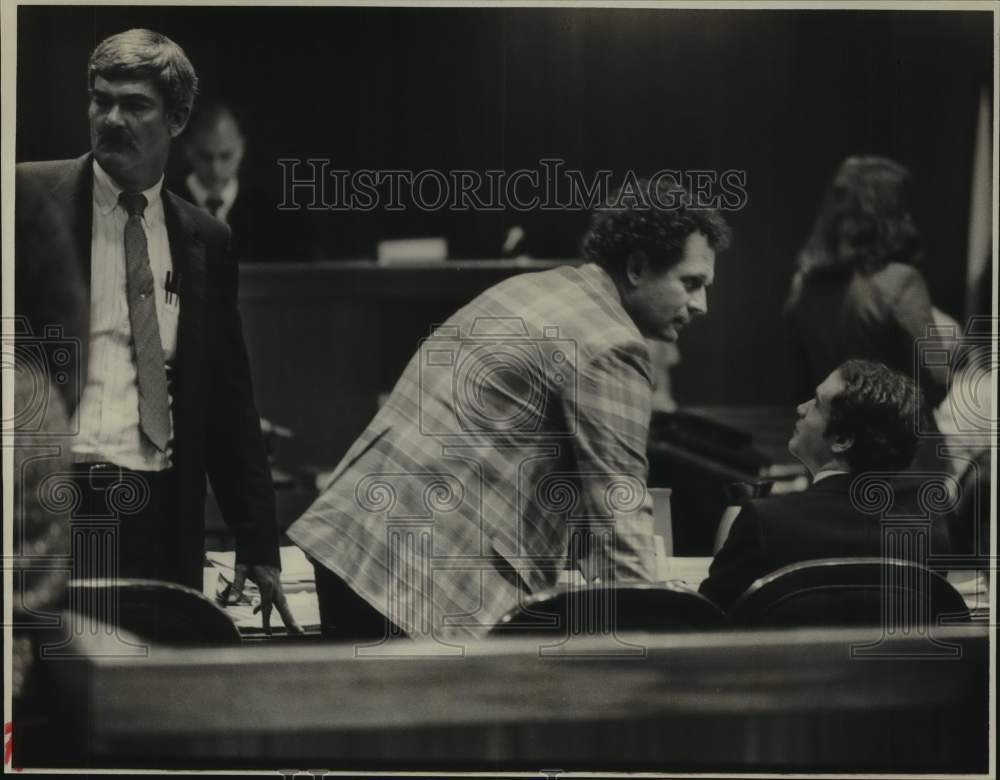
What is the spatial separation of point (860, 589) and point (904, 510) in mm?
411

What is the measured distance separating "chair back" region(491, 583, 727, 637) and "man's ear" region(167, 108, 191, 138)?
2.64 metres

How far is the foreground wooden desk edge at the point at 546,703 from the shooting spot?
526 centimetres

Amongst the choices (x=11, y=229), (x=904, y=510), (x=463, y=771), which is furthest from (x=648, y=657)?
(x=11, y=229)

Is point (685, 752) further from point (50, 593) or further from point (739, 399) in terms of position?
point (50, 593)

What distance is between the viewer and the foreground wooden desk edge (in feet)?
17.3

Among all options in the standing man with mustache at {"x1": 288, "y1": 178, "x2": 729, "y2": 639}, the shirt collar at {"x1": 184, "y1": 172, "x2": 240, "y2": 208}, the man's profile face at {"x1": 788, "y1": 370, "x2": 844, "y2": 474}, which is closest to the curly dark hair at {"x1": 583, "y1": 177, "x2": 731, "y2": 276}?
the standing man with mustache at {"x1": 288, "y1": 178, "x2": 729, "y2": 639}

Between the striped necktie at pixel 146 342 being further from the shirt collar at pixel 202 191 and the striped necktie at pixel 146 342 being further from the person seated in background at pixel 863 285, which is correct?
the person seated in background at pixel 863 285

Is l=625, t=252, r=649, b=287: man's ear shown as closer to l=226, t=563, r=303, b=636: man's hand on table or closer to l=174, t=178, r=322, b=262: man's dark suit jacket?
l=174, t=178, r=322, b=262: man's dark suit jacket

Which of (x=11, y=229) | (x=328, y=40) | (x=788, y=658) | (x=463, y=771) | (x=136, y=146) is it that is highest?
(x=328, y=40)

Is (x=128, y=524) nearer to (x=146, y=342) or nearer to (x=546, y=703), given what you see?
(x=146, y=342)

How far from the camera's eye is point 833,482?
207 inches

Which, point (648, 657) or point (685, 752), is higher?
point (648, 657)

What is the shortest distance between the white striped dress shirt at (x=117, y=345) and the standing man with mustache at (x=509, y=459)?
2.84ft

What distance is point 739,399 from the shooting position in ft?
17.5
